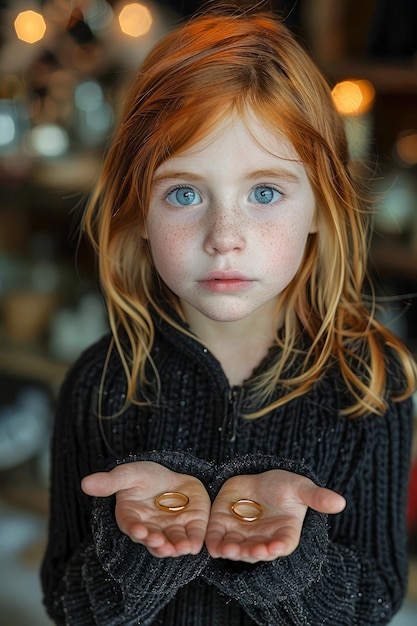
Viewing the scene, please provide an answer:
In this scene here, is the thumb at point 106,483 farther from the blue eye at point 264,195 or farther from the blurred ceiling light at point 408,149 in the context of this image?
the blurred ceiling light at point 408,149

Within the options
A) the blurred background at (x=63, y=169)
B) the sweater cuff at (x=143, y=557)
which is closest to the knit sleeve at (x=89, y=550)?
the sweater cuff at (x=143, y=557)

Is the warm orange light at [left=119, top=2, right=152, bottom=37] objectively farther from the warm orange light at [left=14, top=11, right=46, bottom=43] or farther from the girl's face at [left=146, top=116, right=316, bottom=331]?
the girl's face at [left=146, top=116, right=316, bottom=331]

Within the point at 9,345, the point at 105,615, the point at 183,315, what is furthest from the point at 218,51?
the point at 9,345

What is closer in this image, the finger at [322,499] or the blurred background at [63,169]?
the finger at [322,499]

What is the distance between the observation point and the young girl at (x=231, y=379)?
45 cm

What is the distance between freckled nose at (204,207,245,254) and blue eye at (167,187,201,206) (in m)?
0.02

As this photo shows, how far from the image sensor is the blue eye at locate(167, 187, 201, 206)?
47 centimetres

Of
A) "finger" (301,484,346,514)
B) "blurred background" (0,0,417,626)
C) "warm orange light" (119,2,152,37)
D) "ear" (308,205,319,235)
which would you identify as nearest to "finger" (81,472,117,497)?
"finger" (301,484,346,514)

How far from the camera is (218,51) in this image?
1.55 ft

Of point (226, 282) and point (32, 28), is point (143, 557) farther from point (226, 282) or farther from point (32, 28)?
point (32, 28)

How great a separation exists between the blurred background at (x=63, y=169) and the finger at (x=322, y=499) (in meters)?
0.74

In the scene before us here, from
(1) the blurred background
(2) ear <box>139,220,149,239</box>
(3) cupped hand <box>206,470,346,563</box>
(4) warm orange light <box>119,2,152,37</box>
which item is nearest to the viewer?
(3) cupped hand <box>206,470,346,563</box>

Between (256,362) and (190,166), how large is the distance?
0.16 metres

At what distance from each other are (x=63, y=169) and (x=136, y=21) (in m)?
0.27
